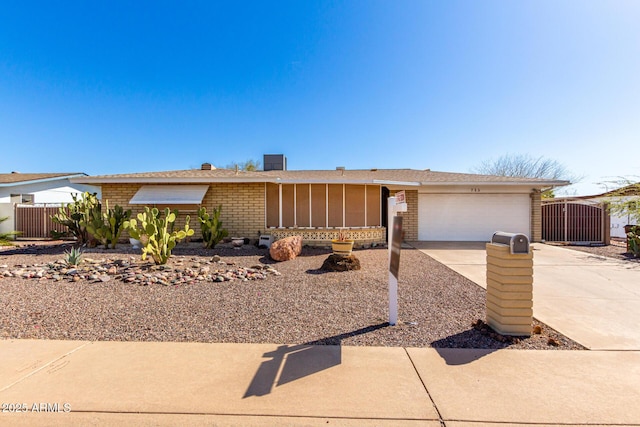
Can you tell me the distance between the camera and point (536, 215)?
1398cm

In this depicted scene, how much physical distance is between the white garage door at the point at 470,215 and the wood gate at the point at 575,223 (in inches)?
56.0

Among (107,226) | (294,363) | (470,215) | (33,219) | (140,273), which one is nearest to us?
(294,363)

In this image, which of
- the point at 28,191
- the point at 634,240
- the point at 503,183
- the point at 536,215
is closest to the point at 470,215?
the point at 503,183

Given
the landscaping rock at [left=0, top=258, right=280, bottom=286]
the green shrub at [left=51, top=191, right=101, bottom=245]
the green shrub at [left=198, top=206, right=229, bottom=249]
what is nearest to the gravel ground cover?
the landscaping rock at [left=0, top=258, right=280, bottom=286]

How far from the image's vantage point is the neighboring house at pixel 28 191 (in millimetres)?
15047

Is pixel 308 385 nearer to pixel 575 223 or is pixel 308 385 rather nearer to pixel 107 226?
pixel 107 226

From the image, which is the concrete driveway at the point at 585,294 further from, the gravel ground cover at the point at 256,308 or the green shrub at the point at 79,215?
the green shrub at the point at 79,215

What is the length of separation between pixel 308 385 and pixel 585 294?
20.5 feet

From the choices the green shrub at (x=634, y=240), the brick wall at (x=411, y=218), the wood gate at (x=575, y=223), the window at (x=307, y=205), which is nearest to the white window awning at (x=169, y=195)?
the window at (x=307, y=205)

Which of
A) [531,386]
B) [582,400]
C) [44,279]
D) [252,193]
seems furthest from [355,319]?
[252,193]

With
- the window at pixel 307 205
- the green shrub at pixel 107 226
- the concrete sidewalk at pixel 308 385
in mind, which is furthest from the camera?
the window at pixel 307 205

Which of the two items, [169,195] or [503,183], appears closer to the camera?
[169,195]

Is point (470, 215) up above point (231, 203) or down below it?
below

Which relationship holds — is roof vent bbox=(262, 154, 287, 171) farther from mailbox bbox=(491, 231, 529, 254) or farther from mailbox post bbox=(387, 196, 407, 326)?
mailbox bbox=(491, 231, 529, 254)
